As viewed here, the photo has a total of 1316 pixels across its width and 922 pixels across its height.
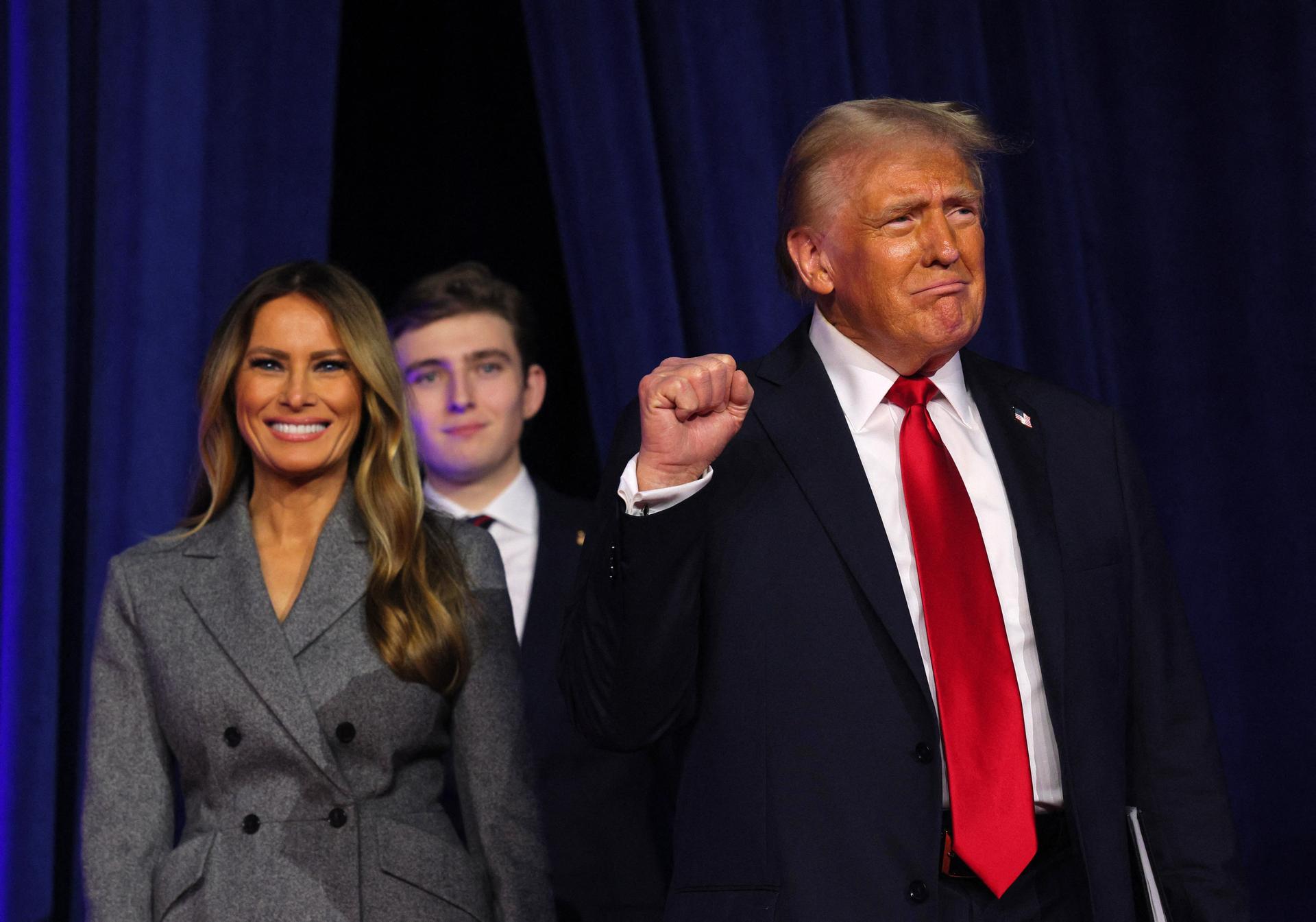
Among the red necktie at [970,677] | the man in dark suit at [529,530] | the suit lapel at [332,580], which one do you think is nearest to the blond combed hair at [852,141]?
the red necktie at [970,677]

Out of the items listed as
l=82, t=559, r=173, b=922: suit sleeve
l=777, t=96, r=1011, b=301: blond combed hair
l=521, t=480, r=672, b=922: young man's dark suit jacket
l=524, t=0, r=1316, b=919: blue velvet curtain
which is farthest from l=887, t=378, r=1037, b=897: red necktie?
l=82, t=559, r=173, b=922: suit sleeve

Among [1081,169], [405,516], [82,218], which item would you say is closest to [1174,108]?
[1081,169]

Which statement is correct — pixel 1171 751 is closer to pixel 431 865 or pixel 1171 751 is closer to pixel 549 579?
pixel 431 865

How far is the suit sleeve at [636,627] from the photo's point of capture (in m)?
1.70

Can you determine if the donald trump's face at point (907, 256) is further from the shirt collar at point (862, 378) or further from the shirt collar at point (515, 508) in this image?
the shirt collar at point (515, 508)

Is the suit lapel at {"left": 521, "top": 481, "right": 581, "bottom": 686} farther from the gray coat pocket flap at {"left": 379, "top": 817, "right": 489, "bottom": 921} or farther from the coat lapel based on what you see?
the gray coat pocket flap at {"left": 379, "top": 817, "right": 489, "bottom": 921}

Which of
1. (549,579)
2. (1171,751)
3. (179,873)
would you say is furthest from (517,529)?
(1171,751)

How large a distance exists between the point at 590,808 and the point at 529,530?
0.60 m

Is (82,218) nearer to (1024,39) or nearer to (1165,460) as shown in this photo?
(1024,39)

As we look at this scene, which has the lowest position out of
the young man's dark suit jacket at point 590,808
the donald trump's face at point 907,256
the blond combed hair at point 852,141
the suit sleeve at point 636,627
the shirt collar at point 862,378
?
the young man's dark suit jacket at point 590,808

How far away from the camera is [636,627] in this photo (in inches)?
67.2

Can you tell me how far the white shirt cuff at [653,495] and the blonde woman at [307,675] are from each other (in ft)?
2.10

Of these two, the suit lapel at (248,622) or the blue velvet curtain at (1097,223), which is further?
the blue velvet curtain at (1097,223)

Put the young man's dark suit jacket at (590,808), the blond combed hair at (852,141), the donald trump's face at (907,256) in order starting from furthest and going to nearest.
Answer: the young man's dark suit jacket at (590,808), the blond combed hair at (852,141), the donald trump's face at (907,256)
